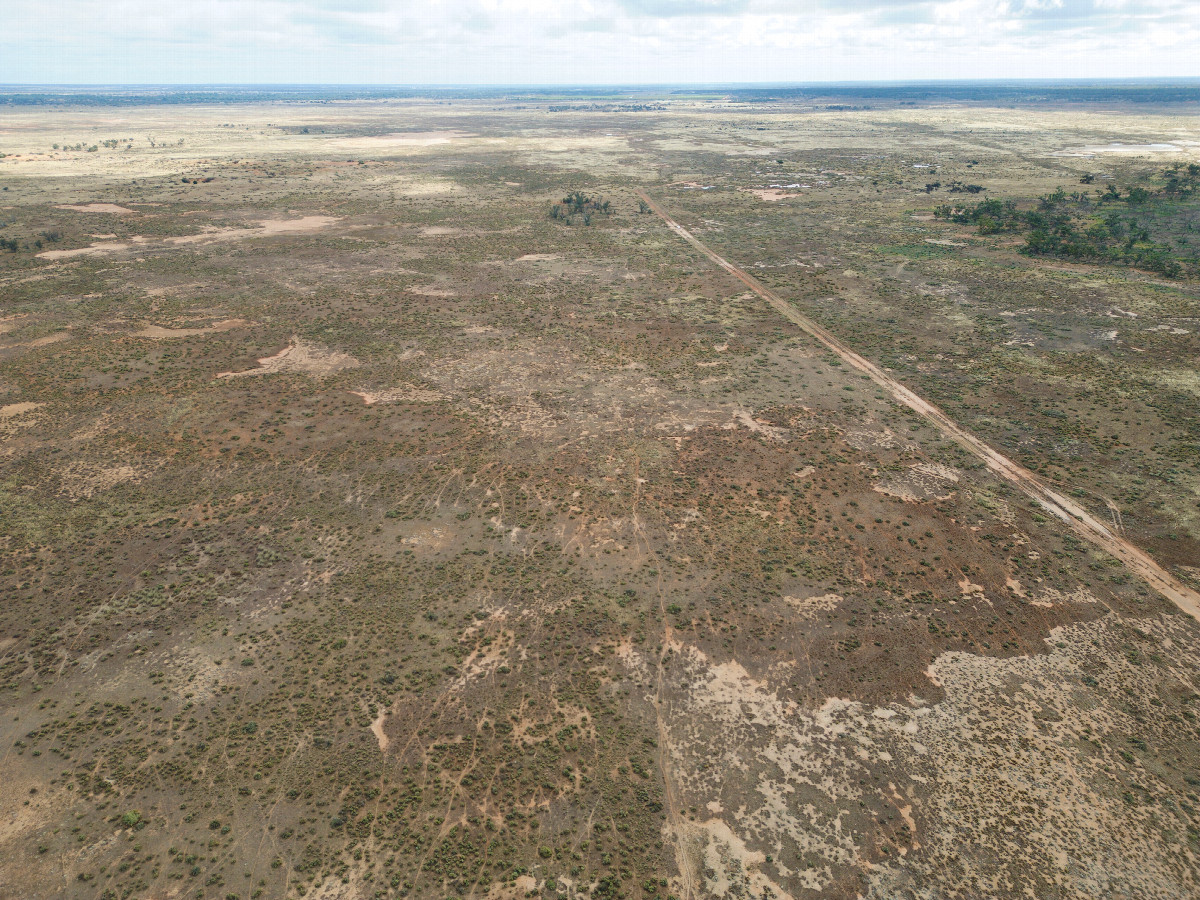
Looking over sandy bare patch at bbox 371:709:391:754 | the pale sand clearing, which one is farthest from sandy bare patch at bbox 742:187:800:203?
sandy bare patch at bbox 371:709:391:754

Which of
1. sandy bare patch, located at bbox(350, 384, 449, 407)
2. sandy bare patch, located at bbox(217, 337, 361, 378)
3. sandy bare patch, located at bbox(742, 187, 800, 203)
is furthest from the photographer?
sandy bare patch, located at bbox(742, 187, 800, 203)

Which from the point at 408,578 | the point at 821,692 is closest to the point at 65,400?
the point at 408,578

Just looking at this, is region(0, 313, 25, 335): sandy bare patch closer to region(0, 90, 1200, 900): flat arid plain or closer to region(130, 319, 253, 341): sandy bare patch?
region(0, 90, 1200, 900): flat arid plain

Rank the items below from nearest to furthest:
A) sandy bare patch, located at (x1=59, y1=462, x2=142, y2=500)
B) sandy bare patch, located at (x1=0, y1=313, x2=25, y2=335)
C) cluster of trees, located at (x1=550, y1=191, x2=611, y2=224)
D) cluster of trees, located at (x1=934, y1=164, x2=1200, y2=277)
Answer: sandy bare patch, located at (x1=59, y1=462, x2=142, y2=500) < sandy bare patch, located at (x1=0, y1=313, x2=25, y2=335) < cluster of trees, located at (x1=934, y1=164, x2=1200, y2=277) < cluster of trees, located at (x1=550, y1=191, x2=611, y2=224)

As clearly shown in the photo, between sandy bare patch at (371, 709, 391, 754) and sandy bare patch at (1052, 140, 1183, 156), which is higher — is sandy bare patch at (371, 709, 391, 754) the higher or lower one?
the lower one

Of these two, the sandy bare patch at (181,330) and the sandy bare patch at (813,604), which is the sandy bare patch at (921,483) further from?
the sandy bare patch at (181,330)
